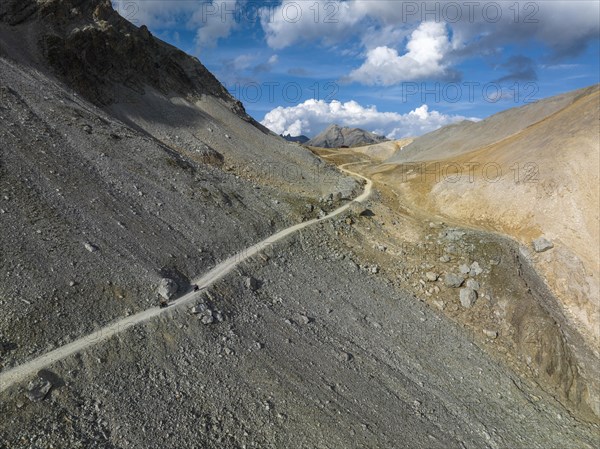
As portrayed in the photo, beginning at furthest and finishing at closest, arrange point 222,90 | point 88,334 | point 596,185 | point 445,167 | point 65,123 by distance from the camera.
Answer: point 222,90, point 445,167, point 596,185, point 65,123, point 88,334

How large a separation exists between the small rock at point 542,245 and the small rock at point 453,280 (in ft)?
27.3

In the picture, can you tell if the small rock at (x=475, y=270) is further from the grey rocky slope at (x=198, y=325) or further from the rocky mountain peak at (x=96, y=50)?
the rocky mountain peak at (x=96, y=50)

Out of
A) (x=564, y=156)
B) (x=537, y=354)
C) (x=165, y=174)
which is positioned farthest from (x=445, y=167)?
(x=165, y=174)

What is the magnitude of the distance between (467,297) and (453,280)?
5.81 ft

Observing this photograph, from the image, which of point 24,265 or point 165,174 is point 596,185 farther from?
point 24,265

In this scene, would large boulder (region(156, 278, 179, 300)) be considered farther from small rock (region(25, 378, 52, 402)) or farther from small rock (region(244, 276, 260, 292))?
small rock (region(25, 378, 52, 402))

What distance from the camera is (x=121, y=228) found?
22.6m

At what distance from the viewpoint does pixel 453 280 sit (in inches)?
1209

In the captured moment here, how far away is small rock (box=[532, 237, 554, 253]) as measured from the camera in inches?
1304

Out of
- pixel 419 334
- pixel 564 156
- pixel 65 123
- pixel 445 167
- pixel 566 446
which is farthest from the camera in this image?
pixel 445 167

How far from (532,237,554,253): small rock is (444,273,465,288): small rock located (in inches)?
328

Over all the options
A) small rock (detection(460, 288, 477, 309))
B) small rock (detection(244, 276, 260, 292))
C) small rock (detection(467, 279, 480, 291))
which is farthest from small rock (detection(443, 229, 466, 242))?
small rock (detection(244, 276, 260, 292))

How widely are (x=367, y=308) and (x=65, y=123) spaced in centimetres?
2633

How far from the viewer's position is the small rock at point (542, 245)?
33.1 m
